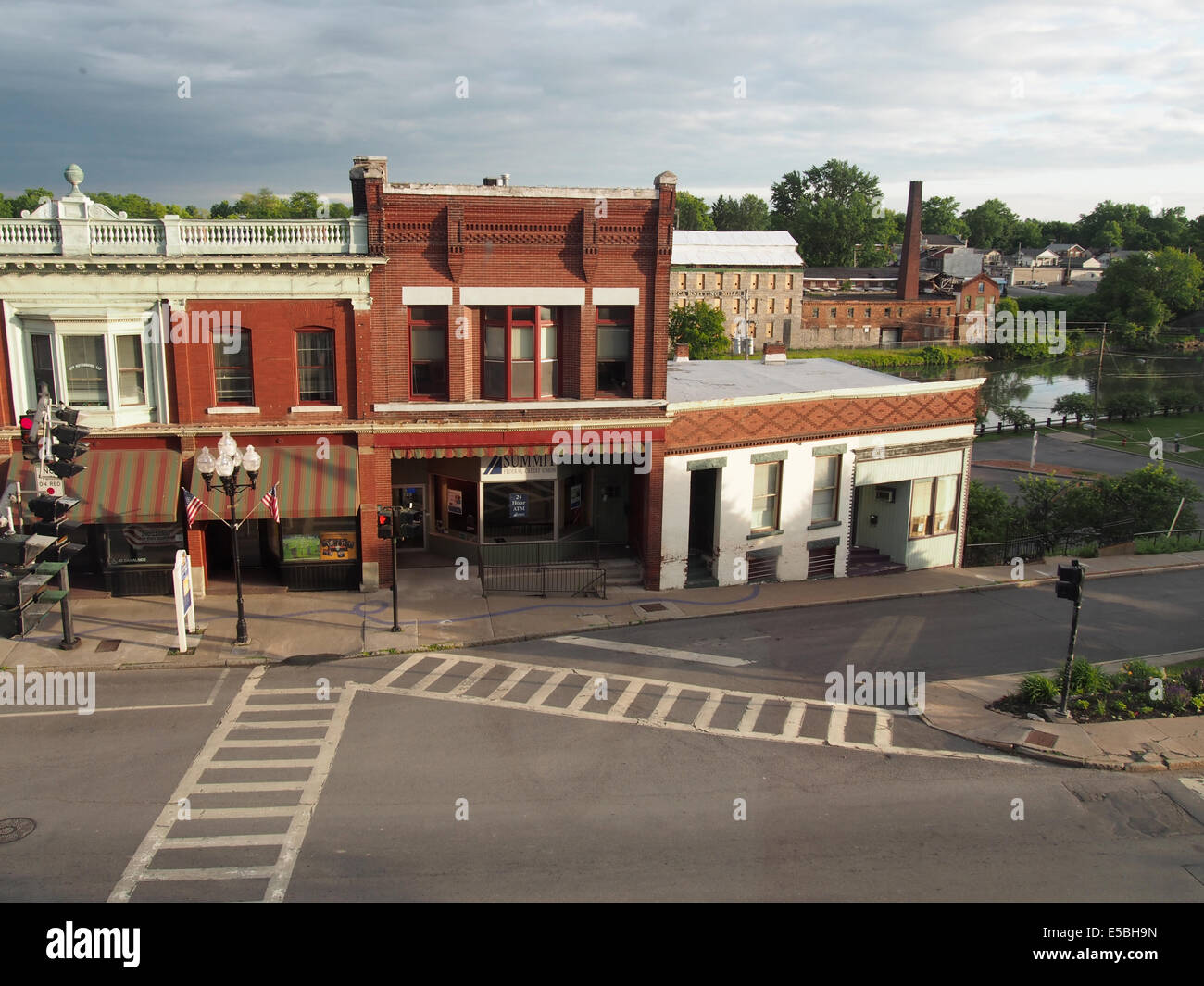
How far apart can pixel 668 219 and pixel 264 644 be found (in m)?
14.1

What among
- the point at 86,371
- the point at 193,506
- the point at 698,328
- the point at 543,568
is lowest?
the point at 543,568

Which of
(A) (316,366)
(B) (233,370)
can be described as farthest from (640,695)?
(B) (233,370)

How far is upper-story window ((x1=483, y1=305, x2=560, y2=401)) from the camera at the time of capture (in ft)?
78.1

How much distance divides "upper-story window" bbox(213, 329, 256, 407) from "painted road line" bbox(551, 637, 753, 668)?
9.64m

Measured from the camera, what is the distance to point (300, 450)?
904 inches

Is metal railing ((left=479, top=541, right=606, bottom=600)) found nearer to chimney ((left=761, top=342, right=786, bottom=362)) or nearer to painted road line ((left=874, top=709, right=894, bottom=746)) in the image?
painted road line ((left=874, top=709, right=894, bottom=746))

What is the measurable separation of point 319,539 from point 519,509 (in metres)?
5.47

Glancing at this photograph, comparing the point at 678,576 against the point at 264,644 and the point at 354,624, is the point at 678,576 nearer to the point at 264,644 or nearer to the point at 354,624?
the point at 354,624

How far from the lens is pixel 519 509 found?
2620 cm

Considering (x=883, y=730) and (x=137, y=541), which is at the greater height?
(x=137, y=541)

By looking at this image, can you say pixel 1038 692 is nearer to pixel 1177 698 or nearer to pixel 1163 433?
pixel 1177 698

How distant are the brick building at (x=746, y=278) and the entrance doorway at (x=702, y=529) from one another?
7644 cm

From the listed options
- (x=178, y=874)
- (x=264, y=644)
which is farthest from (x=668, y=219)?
(x=178, y=874)

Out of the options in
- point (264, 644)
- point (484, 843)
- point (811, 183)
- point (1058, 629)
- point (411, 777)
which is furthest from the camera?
point (811, 183)
